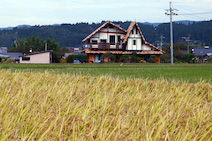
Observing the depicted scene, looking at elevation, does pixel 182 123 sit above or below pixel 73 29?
below

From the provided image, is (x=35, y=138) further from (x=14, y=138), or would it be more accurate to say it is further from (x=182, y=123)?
(x=182, y=123)

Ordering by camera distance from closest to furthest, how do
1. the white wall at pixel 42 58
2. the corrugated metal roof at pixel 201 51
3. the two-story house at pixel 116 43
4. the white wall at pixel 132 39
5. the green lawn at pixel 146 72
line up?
the green lawn at pixel 146 72 < the two-story house at pixel 116 43 < the white wall at pixel 132 39 < the white wall at pixel 42 58 < the corrugated metal roof at pixel 201 51

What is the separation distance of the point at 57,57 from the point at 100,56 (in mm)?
11182

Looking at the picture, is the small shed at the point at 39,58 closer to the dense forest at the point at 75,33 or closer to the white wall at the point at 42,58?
the white wall at the point at 42,58

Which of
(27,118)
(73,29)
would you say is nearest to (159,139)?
(27,118)

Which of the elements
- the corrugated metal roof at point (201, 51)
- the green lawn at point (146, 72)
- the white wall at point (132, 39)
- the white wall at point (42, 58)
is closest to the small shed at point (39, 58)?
the white wall at point (42, 58)

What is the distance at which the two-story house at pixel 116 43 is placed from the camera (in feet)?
175

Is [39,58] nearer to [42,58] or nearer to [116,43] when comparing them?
[42,58]

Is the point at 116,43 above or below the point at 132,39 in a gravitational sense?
below

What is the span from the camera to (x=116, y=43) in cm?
5441

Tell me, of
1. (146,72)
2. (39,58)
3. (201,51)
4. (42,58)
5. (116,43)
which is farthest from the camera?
(201,51)

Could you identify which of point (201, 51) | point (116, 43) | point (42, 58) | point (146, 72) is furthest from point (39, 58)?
point (201, 51)

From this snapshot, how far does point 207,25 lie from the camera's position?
7205 inches

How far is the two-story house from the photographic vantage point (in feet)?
175
